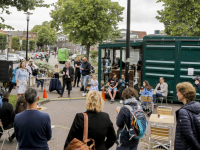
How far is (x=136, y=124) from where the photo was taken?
3891 mm

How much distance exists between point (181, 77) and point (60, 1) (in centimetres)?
2276

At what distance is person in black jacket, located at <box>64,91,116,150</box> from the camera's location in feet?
10.9

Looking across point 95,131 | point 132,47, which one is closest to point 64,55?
point 132,47

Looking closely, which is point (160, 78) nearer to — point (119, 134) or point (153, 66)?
point (153, 66)

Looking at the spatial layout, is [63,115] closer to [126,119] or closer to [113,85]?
[113,85]

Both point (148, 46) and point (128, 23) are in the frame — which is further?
point (148, 46)

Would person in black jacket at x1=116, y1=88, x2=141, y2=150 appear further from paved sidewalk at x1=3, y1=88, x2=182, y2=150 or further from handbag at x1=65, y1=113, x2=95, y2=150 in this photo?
paved sidewalk at x1=3, y1=88, x2=182, y2=150

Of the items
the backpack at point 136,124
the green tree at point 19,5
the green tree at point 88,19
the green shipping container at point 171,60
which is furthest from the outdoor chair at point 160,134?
the green tree at point 88,19

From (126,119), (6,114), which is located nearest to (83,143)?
(126,119)

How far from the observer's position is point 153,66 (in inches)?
480

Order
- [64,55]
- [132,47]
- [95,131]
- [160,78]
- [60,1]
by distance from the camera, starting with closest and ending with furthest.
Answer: [95,131] → [160,78] → [132,47] → [60,1] → [64,55]

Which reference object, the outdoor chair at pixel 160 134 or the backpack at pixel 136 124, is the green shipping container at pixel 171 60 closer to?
the outdoor chair at pixel 160 134

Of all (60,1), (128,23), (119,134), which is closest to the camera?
(119,134)

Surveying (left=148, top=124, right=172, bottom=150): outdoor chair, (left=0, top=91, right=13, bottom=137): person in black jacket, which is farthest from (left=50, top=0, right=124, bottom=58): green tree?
(left=148, top=124, right=172, bottom=150): outdoor chair
